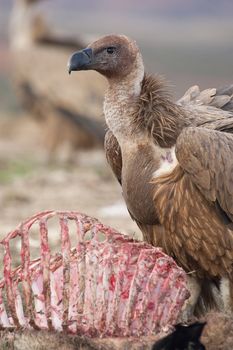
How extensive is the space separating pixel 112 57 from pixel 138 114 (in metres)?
0.30

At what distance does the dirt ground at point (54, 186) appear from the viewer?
29.3ft

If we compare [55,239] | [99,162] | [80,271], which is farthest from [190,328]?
[99,162]

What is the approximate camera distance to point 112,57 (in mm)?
4984

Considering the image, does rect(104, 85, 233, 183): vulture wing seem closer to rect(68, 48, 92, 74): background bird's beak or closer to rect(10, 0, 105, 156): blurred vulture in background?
rect(68, 48, 92, 74): background bird's beak

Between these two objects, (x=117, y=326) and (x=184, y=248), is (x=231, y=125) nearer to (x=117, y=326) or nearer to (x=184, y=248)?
(x=184, y=248)

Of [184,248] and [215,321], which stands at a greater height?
[184,248]

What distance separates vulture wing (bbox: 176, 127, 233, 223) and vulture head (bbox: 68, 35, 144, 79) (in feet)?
1.49

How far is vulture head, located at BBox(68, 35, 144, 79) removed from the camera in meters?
4.96

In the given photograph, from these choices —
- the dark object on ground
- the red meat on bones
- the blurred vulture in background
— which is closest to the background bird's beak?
the red meat on bones

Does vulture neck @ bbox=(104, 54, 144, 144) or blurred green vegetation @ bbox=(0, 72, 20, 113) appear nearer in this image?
vulture neck @ bbox=(104, 54, 144, 144)

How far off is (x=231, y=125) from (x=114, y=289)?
115 cm

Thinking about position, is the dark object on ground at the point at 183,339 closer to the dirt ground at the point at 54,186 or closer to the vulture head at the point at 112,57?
the vulture head at the point at 112,57

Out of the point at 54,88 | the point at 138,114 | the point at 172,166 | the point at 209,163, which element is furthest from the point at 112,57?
the point at 54,88

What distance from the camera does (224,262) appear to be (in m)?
4.95
